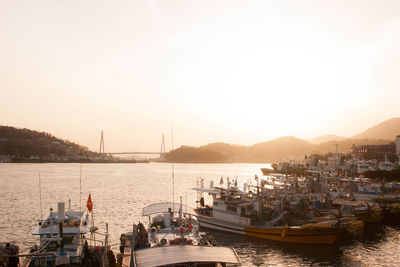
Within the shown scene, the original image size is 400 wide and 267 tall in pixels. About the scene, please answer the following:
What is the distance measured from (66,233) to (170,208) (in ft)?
22.2

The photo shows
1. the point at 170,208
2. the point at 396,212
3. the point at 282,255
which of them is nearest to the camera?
the point at 170,208

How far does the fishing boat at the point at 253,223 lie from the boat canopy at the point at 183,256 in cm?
1834

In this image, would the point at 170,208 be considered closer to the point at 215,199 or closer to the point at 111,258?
the point at 111,258

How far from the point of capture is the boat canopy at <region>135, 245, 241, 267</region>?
12625 mm

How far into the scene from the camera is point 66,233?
61.8 feet

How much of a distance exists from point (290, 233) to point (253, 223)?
→ 4149 millimetres

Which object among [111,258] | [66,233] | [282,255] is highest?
→ [66,233]

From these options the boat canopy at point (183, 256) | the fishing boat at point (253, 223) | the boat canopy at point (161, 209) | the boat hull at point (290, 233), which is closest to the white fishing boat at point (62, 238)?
the boat canopy at point (161, 209)

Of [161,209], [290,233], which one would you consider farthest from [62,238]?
[290,233]

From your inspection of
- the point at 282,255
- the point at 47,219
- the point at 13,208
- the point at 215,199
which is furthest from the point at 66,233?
the point at 13,208

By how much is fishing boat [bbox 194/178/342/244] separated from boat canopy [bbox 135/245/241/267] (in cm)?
1834

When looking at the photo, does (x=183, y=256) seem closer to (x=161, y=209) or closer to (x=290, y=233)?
(x=161, y=209)

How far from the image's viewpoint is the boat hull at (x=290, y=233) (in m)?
29.7

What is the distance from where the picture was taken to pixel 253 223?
33.6m
